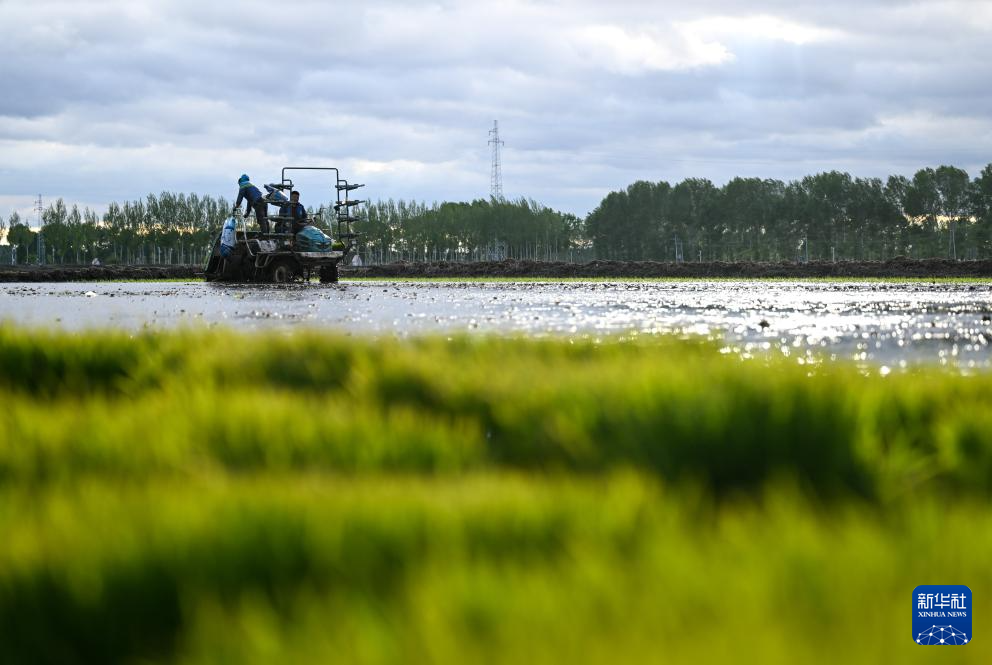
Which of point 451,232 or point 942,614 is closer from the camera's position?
point 942,614

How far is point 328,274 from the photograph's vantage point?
3381 cm

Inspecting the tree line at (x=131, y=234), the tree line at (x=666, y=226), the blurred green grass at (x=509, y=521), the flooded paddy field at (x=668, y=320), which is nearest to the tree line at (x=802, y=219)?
the tree line at (x=666, y=226)

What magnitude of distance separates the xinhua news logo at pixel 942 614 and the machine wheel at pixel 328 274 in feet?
105

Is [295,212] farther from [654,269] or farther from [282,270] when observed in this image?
[654,269]

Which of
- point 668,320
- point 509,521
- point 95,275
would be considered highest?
point 95,275

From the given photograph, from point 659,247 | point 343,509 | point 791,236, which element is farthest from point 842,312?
point 659,247

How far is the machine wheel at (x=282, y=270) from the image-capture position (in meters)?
32.0

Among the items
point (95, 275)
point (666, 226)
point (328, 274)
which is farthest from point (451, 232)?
point (328, 274)

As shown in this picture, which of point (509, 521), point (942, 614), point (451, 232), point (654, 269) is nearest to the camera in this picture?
point (942, 614)

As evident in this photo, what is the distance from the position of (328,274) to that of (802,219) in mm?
141261

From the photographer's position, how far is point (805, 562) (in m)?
2.05

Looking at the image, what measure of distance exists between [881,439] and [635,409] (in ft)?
3.00

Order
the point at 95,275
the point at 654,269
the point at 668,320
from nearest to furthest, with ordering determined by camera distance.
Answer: the point at 668,320 < the point at 654,269 < the point at 95,275

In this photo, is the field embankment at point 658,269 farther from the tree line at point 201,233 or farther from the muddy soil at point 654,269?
the tree line at point 201,233
